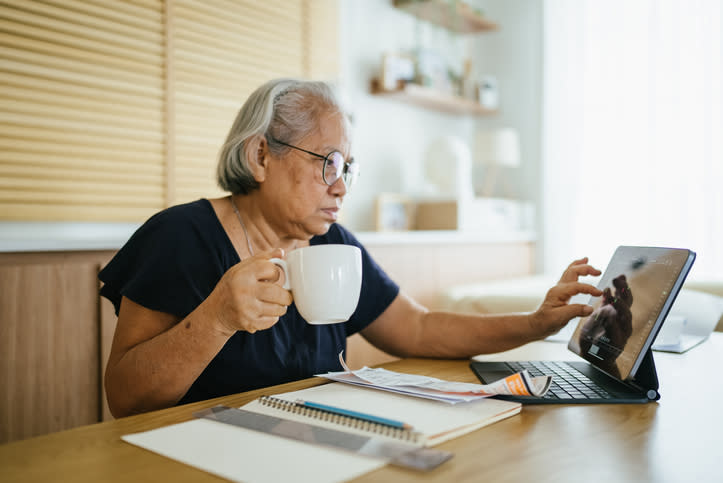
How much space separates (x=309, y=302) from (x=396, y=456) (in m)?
0.29

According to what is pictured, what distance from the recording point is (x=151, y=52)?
7.08 ft

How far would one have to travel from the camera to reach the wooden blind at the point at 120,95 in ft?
5.95

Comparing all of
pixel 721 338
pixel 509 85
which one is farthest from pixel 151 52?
pixel 509 85

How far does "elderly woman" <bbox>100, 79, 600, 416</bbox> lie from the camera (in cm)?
100

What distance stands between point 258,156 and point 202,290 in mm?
326

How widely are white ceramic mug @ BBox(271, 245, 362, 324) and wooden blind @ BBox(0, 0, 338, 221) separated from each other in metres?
1.38

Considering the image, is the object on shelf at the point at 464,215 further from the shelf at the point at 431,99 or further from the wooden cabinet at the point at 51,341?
the wooden cabinet at the point at 51,341

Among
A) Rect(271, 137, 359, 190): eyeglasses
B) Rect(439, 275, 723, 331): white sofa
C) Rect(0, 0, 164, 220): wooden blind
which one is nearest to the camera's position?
Rect(271, 137, 359, 190): eyeglasses

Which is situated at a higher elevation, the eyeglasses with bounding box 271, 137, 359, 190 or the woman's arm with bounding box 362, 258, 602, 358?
the eyeglasses with bounding box 271, 137, 359, 190

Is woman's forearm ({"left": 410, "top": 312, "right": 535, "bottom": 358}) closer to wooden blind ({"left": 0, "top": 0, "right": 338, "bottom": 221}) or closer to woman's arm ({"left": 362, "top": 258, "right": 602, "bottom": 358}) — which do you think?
woman's arm ({"left": 362, "top": 258, "right": 602, "bottom": 358})

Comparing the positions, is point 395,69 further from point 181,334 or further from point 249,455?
point 249,455

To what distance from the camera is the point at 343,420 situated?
70 cm

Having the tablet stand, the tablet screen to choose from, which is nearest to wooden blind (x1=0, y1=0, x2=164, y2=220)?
the tablet screen

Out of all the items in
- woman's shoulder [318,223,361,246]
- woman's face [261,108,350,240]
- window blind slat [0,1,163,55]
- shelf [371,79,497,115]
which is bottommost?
woman's shoulder [318,223,361,246]
